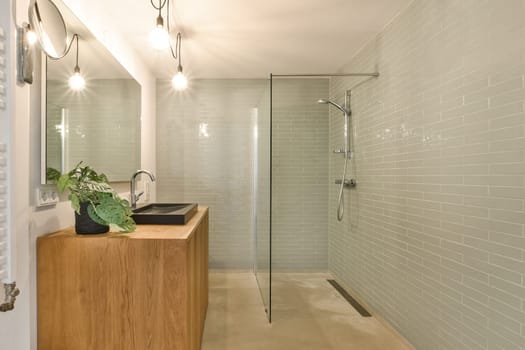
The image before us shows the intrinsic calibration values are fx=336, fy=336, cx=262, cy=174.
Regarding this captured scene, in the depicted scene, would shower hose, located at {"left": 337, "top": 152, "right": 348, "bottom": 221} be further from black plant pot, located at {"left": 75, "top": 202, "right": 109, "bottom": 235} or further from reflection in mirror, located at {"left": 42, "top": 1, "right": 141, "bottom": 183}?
black plant pot, located at {"left": 75, "top": 202, "right": 109, "bottom": 235}

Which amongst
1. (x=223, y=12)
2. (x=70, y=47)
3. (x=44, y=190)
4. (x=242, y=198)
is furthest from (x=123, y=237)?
(x=242, y=198)

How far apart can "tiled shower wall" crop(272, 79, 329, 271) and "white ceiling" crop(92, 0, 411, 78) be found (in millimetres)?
293

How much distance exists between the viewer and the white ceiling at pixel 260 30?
7.53 feet

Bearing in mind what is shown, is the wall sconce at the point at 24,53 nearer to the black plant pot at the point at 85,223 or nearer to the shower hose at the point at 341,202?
the black plant pot at the point at 85,223

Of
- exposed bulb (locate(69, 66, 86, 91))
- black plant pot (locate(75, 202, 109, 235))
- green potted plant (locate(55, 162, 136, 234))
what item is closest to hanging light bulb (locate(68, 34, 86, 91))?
exposed bulb (locate(69, 66, 86, 91))

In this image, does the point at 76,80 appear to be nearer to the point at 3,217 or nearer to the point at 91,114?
the point at 91,114

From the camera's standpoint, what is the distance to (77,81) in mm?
1934

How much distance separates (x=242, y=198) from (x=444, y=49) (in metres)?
2.65

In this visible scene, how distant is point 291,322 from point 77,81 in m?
2.24

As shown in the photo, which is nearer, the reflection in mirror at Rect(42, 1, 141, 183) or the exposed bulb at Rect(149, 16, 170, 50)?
the reflection in mirror at Rect(42, 1, 141, 183)

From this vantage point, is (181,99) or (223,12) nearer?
(223,12)

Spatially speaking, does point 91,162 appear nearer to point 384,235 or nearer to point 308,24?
point 308,24

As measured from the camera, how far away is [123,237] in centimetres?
155

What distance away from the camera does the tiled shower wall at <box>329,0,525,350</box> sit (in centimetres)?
148
